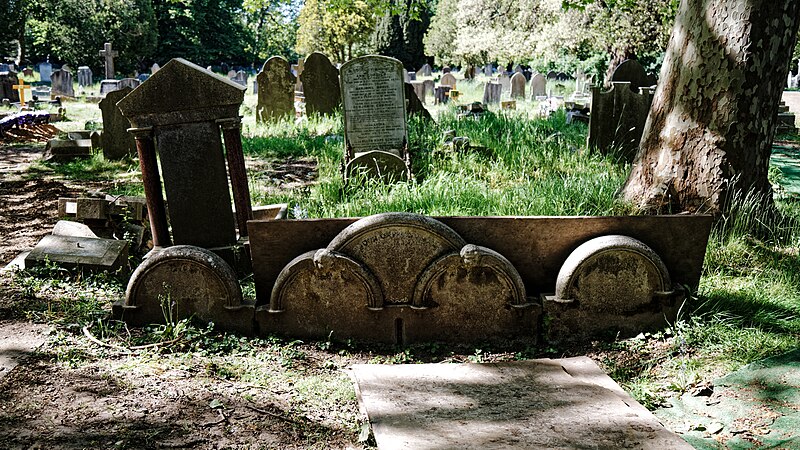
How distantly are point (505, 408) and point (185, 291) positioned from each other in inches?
95.5

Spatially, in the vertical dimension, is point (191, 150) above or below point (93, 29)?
below

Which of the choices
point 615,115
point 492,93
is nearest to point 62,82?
point 492,93

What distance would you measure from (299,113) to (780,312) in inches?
503

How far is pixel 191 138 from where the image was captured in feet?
17.6

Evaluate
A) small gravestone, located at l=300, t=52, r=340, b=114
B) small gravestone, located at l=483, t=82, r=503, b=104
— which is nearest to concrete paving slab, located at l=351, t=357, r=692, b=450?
small gravestone, located at l=300, t=52, r=340, b=114

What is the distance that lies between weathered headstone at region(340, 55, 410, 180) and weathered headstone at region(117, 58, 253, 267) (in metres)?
3.38

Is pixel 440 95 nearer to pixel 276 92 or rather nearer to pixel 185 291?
pixel 276 92

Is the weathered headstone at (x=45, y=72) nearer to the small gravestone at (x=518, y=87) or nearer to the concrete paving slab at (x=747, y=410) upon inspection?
the small gravestone at (x=518, y=87)

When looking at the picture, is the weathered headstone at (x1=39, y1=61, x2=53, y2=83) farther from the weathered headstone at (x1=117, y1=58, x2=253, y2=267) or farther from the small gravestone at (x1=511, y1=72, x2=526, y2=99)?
the weathered headstone at (x1=117, y1=58, x2=253, y2=267)

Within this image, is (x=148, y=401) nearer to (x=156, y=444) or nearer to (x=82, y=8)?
(x=156, y=444)

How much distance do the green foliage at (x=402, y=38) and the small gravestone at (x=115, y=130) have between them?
105 feet

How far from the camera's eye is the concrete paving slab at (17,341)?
3.96 metres

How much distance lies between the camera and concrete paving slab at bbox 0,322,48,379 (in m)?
3.96

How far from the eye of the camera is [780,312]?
445 centimetres
